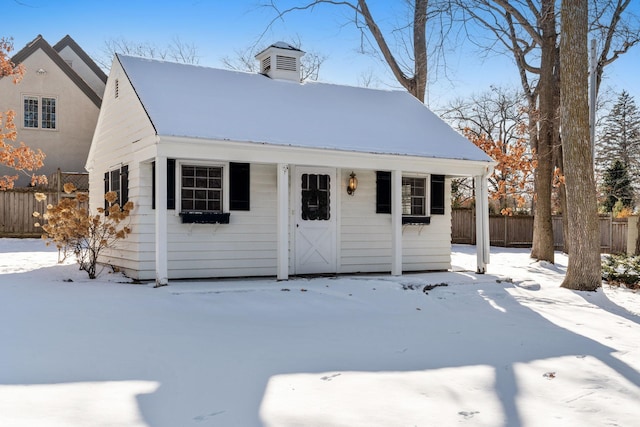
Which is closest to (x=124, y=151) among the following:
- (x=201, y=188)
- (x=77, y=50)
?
(x=201, y=188)

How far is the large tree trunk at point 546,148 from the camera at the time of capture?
1460 cm

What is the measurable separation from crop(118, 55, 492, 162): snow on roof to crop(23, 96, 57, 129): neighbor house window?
11.5 metres

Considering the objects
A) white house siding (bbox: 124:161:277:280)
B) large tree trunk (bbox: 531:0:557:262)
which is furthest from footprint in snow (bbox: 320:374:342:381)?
large tree trunk (bbox: 531:0:557:262)

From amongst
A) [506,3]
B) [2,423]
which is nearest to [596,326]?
[2,423]

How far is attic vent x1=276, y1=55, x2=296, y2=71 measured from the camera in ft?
40.5

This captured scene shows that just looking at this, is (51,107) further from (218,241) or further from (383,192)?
(383,192)

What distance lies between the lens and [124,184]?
10.4 m

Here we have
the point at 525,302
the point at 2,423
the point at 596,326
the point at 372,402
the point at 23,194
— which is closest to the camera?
the point at 2,423

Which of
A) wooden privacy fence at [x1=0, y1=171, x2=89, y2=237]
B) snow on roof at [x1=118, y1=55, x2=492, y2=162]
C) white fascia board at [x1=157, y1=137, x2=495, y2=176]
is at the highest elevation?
snow on roof at [x1=118, y1=55, x2=492, y2=162]

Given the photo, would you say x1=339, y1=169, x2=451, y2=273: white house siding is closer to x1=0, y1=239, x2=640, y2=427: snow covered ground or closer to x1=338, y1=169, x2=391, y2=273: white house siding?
x1=338, y1=169, x2=391, y2=273: white house siding

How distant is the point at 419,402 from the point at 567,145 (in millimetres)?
7512

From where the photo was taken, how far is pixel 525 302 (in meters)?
9.09

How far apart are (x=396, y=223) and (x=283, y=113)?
2.97 meters

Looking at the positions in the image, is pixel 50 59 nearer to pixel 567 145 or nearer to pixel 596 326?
pixel 567 145
